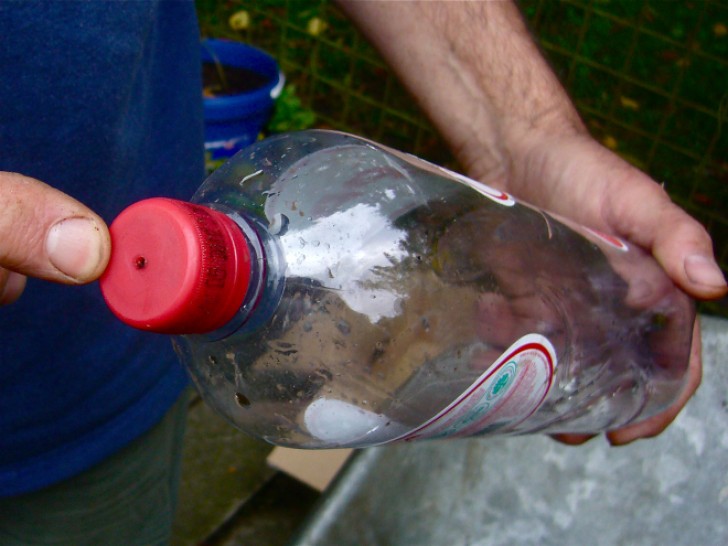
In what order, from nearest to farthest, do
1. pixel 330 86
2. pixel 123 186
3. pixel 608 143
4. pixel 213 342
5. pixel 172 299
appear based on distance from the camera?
pixel 172 299 → pixel 213 342 → pixel 123 186 → pixel 608 143 → pixel 330 86

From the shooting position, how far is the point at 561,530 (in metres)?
1.10

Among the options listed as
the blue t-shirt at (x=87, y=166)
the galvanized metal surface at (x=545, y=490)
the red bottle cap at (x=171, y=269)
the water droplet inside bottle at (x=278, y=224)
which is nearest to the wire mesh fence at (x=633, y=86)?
the galvanized metal surface at (x=545, y=490)

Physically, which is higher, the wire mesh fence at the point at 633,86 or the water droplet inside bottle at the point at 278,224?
the water droplet inside bottle at the point at 278,224

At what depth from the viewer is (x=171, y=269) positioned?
1.67ft

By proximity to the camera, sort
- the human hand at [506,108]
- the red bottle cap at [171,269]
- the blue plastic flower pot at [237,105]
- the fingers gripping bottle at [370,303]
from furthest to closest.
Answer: the blue plastic flower pot at [237,105], the human hand at [506,108], the fingers gripping bottle at [370,303], the red bottle cap at [171,269]

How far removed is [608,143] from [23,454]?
1993 millimetres

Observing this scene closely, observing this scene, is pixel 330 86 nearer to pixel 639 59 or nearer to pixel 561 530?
pixel 639 59

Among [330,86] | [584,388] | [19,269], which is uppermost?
[19,269]

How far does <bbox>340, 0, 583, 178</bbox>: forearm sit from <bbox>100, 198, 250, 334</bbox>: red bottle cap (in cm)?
68

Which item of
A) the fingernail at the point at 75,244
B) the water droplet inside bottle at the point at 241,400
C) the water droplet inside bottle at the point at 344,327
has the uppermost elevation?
the fingernail at the point at 75,244

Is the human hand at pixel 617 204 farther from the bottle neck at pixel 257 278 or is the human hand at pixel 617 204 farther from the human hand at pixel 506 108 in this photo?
the bottle neck at pixel 257 278

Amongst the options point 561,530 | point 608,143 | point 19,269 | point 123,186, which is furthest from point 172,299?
point 608,143

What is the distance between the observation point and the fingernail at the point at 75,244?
1.71ft

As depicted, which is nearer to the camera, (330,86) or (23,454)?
(23,454)
